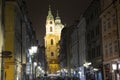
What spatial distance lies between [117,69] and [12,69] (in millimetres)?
16626

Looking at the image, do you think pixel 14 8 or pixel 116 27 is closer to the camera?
pixel 116 27

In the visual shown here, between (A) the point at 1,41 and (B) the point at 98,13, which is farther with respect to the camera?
(B) the point at 98,13

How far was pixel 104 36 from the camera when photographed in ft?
200

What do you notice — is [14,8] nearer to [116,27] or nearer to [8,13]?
[8,13]

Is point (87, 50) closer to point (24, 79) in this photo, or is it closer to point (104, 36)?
point (24, 79)

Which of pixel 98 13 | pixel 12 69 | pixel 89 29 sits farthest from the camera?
pixel 89 29

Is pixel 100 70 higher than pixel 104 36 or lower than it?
lower

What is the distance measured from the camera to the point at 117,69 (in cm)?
5044

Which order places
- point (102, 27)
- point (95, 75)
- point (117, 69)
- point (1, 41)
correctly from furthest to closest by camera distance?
1. point (95, 75)
2. point (102, 27)
3. point (117, 69)
4. point (1, 41)

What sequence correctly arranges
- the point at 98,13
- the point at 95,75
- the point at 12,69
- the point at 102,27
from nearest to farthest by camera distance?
the point at 12,69
the point at 102,27
the point at 98,13
the point at 95,75

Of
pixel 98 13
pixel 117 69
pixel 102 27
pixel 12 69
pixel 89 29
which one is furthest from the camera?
pixel 89 29

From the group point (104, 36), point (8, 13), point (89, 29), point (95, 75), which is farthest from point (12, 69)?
point (89, 29)

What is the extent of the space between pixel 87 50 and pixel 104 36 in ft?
73.3

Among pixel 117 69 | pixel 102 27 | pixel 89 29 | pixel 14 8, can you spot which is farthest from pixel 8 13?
pixel 89 29
